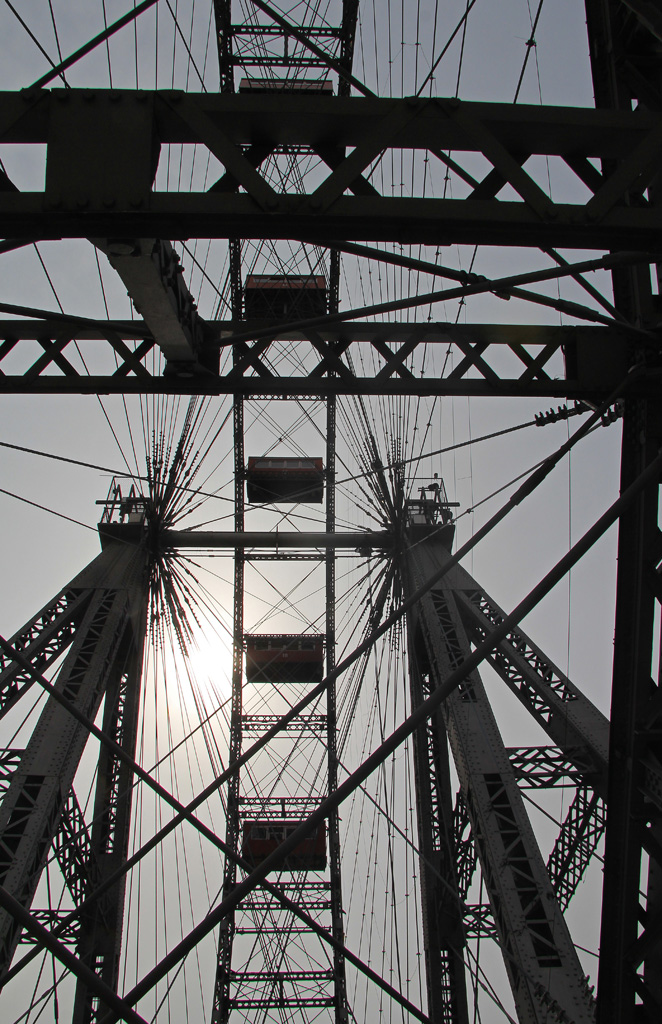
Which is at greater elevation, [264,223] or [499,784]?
[264,223]

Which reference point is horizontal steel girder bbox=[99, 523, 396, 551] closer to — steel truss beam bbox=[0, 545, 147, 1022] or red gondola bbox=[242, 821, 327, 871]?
steel truss beam bbox=[0, 545, 147, 1022]

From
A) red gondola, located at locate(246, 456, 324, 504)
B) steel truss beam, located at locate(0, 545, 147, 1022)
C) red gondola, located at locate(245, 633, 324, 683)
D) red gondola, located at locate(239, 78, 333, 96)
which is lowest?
steel truss beam, located at locate(0, 545, 147, 1022)

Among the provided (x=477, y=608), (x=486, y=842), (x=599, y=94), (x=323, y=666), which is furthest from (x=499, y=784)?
(x=323, y=666)

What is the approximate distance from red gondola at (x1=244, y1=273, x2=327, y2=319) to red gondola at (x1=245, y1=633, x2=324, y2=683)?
25.5ft

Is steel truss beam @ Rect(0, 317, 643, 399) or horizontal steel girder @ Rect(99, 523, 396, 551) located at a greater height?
horizontal steel girder @ Rect(99, 523, 396, 551)

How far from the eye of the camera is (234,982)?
19.2 metres

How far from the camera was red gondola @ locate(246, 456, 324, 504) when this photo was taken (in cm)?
2044

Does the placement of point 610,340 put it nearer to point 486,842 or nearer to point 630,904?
point 630,904

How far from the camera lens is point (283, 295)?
19.2 m

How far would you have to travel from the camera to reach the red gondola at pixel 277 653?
846 inches

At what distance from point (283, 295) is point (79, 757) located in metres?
11.9

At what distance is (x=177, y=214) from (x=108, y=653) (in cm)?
877

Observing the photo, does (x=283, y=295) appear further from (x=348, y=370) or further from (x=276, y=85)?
(x=348, y=370)

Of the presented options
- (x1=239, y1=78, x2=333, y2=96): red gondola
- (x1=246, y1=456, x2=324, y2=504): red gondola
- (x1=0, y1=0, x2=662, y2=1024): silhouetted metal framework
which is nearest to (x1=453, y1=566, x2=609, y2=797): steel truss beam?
(x1=0, y1=0, x2=662, y2=1024): silhouetted metal framework
